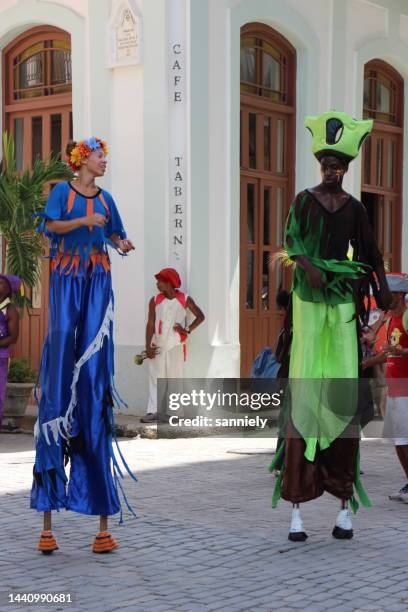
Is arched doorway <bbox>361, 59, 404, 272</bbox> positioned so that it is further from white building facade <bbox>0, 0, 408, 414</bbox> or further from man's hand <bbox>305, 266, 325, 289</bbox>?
man's hand <bbox>305, 266, 325, 289</bbox>

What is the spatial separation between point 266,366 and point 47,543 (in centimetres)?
528

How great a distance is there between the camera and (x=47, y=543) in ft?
→ 18.9

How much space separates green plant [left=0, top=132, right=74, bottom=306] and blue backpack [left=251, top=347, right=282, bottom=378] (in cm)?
255

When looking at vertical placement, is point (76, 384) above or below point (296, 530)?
above

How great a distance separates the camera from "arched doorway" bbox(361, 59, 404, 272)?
1593cm

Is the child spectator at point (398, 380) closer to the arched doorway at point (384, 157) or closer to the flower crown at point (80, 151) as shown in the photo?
the flower crown at point (80, 151)

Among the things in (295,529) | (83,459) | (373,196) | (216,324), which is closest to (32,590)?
(83,459)

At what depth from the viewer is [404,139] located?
54.3 feet

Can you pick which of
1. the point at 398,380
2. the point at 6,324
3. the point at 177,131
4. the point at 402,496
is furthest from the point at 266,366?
the point at 402,496

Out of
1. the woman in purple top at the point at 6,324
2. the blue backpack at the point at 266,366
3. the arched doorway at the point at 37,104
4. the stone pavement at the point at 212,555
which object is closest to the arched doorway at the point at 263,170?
the arched doorway at the point at 37,104

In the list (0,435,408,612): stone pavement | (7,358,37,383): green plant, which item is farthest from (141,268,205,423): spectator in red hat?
(0,435,408,612): stone pavement

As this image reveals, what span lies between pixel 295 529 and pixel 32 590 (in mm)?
1682

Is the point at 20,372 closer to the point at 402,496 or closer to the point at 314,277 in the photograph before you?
the point at 402,496

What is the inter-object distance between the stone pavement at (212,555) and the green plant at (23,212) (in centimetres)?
364
